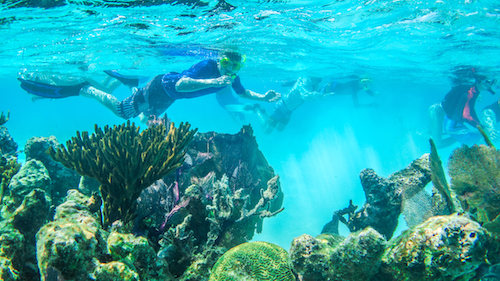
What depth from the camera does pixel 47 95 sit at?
9562 mm

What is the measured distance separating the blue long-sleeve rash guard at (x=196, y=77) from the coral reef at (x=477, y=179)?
19.6 feet

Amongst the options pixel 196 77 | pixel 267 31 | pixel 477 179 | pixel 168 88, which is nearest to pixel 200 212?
pixel 477 179

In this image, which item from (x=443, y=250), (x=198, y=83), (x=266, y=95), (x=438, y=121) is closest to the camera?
(x=443, y=250)

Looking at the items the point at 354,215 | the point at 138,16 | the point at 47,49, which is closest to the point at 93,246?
the point at 354,215

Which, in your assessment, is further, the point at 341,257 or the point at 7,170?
the point at 7,170

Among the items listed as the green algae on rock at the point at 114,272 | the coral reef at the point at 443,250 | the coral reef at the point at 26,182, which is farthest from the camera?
the coral reef at the point at 26,182

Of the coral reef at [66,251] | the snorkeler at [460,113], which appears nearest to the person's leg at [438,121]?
the snorkeler at [460,113]

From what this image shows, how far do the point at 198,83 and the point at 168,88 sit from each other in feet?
4.95

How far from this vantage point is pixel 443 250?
2328 millimetres

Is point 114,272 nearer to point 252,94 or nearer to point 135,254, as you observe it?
point 135,254

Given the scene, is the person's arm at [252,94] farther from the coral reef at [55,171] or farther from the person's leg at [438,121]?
the person's leg at [438,121]

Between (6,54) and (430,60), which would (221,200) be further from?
(6,54)

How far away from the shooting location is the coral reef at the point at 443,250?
7.49ft

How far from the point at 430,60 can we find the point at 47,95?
24.6 meters
